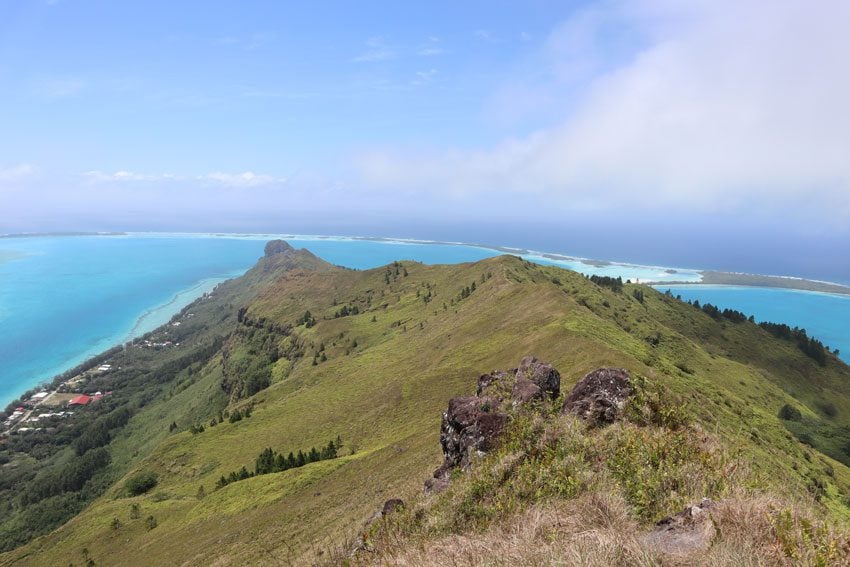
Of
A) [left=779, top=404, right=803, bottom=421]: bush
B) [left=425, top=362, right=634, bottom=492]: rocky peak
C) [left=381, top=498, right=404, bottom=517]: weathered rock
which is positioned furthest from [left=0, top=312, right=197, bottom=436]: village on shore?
[left=779, top=404, right=803, bottom=421]: bush

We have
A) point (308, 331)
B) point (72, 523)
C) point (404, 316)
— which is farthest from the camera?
point (308, 331)

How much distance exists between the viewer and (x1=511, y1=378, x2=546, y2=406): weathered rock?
20453mm

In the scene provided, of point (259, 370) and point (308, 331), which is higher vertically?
point (308, 331)

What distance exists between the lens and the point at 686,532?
7629 mm

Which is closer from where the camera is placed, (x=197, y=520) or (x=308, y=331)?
(x=197, y=520)

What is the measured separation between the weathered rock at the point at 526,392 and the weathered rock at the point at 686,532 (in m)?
11.8

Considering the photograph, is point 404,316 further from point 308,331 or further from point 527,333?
point 527,333

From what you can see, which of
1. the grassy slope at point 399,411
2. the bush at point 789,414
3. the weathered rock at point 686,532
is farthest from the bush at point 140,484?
the bush at point 789,414

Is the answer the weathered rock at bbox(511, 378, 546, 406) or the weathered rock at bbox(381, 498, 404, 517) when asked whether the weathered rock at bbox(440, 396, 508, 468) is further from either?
the weathered rock at bbox(381, 498, 404, 517)

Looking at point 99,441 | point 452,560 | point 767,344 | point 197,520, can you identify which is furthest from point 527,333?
point 99,441

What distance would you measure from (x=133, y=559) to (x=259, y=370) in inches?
3574

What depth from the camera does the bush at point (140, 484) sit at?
70812 mm

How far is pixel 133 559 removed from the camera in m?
43.3

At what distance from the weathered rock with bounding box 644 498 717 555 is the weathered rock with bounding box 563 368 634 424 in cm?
853
